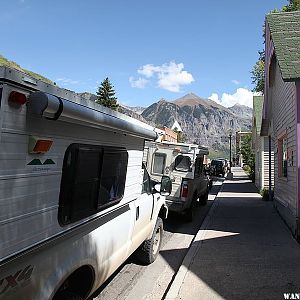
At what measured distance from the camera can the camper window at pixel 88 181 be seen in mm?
3493

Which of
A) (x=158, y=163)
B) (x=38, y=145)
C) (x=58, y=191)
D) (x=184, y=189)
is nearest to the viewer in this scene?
(x=38, y=145)

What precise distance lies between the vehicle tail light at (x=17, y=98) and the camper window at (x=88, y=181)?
0.81m

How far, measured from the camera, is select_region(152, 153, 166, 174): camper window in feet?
36.4

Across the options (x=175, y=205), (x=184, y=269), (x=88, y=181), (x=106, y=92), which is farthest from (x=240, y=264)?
(x=106, y=92)

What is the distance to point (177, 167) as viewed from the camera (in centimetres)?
1104

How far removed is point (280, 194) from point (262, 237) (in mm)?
4409

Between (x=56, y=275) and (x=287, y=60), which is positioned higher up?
(x=287, y=60)

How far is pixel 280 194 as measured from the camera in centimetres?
1249

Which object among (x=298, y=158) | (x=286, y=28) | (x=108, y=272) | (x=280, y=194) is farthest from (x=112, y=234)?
(x=280, y=194)

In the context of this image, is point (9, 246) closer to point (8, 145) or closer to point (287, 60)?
point (8, 145)

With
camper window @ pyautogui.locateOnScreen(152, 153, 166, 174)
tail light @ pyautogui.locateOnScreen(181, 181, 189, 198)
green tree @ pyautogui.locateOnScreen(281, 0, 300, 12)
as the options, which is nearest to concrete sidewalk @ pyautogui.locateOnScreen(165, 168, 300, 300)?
tail light @ pyautogui.locateOnScreen(181, 181, 189, 198)

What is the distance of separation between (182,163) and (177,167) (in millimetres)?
189

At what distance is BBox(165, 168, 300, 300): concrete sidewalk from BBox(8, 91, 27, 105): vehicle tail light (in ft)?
10.7

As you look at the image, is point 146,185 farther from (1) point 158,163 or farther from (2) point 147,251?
(1) point 158,163
